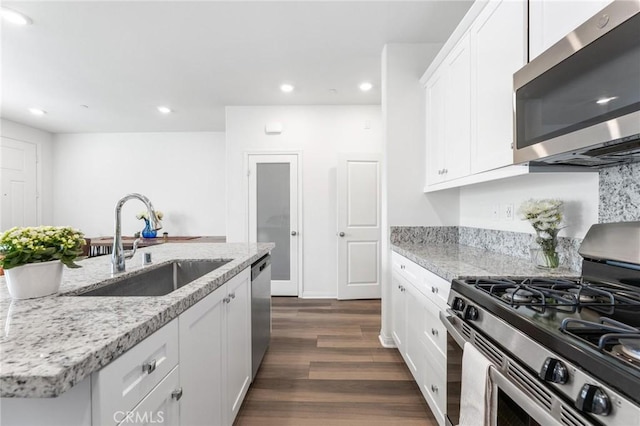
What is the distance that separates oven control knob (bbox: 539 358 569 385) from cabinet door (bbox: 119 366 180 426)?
999 mm

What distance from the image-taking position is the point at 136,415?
0.77 meters

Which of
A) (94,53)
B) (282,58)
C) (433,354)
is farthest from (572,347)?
(94,53)

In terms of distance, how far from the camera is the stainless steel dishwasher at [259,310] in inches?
81.6

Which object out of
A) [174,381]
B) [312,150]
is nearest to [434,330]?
[174,381]

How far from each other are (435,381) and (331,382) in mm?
819

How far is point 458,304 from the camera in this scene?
123 centimetres

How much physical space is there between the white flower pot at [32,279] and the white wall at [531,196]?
2.23m

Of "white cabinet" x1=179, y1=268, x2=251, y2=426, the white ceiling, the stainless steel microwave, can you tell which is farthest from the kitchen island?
the white ceiling

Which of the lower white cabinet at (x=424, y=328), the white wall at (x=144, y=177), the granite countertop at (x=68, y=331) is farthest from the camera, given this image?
the white wall at (x=144, y=177)

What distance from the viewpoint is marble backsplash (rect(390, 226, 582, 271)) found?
1.53 m

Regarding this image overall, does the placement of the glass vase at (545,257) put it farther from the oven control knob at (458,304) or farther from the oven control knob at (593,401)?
the oven control knob at (593,401)

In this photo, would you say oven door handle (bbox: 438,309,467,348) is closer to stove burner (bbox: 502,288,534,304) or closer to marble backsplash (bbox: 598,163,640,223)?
stove burner (bbox: 502,288,534,304)

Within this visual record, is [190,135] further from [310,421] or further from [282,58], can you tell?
[310,421]

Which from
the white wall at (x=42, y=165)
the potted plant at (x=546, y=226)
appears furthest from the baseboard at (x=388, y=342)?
the white wall at (x=42, y=165)
